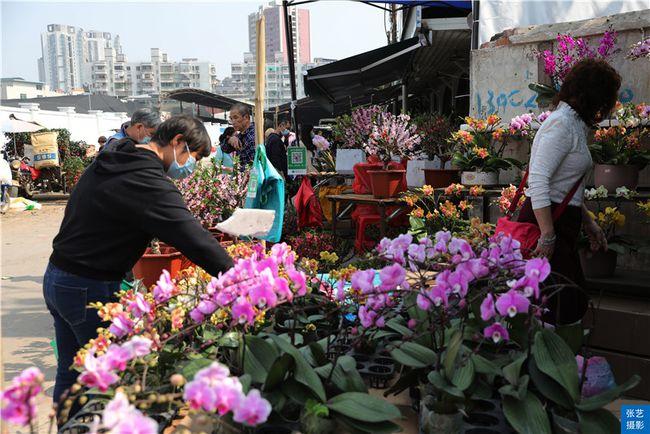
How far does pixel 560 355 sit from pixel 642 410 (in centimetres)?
39

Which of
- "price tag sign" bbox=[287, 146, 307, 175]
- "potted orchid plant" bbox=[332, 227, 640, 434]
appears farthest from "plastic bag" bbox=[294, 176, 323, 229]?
"potted orchid plant" bbox=[332, 227, 640, 434]

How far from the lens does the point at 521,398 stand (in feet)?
4.10

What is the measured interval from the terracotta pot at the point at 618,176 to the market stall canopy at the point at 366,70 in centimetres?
469

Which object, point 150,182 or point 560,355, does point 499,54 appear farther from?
point 560,355

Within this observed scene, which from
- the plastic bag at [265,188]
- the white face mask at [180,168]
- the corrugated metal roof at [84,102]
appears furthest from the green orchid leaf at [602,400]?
the corrugated metal roof at [84,102]

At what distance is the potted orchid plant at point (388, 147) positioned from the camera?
5.44 m

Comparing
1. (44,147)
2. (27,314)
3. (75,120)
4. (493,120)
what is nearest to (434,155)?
(493,120)

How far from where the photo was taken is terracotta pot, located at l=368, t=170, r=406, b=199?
5477 millimetres

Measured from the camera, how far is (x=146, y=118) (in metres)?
4.02

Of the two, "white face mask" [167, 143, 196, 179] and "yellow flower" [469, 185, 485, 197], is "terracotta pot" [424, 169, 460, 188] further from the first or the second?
"white face mask" [167, 143, 196, 179]

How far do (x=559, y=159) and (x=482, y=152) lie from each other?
1701mm

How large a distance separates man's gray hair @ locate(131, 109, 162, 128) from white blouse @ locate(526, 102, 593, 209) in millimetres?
2614

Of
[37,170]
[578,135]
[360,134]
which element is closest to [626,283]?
[578,135]

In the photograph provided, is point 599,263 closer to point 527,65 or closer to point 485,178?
point 485,178
